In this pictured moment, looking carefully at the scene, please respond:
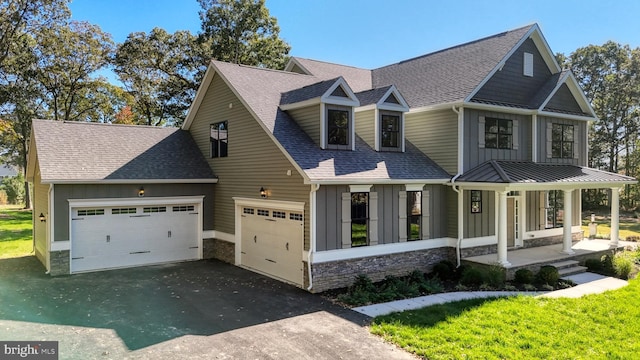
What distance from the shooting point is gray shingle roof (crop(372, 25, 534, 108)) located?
14.9 meters

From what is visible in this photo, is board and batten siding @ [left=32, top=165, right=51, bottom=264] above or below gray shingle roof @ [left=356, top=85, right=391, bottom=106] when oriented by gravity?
A: below

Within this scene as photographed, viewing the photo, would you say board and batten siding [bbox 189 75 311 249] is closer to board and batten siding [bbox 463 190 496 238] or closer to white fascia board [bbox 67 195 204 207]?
white fascia board [bbox 67 195 204 207]

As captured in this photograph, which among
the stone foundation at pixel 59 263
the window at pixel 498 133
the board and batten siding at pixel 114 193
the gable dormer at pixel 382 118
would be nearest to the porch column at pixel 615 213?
the window at pixel 498 133

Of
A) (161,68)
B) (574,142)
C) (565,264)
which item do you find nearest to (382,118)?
(565,264)

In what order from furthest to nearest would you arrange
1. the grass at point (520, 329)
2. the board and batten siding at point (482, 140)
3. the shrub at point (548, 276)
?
1. the board and batten siding at point (482, 140)
2. the shrub at point (548, 276)
3. the grass at point (520, 329)

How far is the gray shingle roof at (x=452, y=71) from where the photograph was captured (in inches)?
585

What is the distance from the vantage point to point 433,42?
28.3m

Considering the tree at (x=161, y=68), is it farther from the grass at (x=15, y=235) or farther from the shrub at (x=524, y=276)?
the shrub at (x=524, y=276)

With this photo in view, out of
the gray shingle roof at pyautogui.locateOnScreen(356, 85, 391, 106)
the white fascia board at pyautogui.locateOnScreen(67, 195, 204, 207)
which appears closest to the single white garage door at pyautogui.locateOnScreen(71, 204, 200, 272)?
the white fascia board at pyautogui.locateOnScreen(67, 195, 204, 207)

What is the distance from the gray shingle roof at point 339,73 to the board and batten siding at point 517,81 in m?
5.56

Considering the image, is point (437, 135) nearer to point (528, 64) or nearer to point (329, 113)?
point (329, 113)

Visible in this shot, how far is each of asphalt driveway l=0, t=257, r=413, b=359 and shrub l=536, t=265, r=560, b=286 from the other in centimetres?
602

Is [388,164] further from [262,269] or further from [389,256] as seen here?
[262,269]

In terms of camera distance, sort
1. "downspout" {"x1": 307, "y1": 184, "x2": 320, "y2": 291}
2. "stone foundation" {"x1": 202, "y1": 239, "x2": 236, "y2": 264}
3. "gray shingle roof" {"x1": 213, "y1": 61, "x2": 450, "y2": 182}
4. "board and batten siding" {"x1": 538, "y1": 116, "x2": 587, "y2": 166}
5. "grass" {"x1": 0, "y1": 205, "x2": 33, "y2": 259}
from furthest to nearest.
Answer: "grass" {"x1": 0, "y1": 205, "x2": 33, "y2": 259} → "board and batten siding" {"x1": 538, "y1": 116, "x2": 587, "y2": 166} → "stone foundation" {"x1": 202, "y1": 239, "x2": 236, "y2": 264} → "gray shingle roof" {"x1": 213, "y1": 61, "x2": 450, "y2": 182} → "downspout" {"x1": 307, "y1": 184, "x2": 320, "y2": 291}
